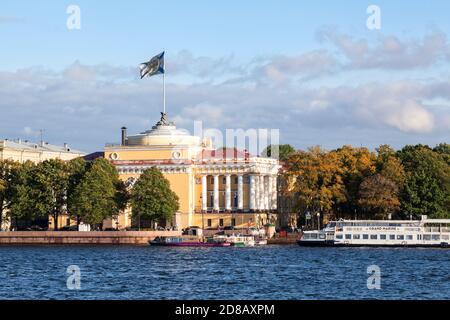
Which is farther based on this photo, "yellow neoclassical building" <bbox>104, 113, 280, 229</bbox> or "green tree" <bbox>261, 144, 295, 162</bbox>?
"green tree" <bbox>261, 144, 295, 162</bbox>

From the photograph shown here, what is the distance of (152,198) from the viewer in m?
91.3

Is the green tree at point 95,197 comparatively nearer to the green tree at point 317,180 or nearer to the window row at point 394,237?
the green tree at point 317,180

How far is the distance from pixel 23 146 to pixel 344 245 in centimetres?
4857

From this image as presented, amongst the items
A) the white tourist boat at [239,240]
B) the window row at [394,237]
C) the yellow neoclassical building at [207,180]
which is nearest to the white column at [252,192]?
the yellow neoclassical building at [207,180]

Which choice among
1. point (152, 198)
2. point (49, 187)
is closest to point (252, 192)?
point (152, 198)

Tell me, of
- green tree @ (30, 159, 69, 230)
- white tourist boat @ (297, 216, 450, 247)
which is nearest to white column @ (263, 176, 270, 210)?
white tourist boat @ (297, 216, 450, 247)

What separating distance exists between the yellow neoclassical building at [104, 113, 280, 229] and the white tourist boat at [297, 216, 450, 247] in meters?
13.4

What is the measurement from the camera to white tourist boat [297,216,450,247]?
83938mm

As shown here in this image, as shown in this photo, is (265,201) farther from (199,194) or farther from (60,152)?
(60,152)

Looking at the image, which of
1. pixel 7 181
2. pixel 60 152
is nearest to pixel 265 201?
pixel 7 181

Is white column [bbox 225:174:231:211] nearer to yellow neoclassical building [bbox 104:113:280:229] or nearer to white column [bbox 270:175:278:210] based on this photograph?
yellow neoclassical building [bbox 104:113:280:229]

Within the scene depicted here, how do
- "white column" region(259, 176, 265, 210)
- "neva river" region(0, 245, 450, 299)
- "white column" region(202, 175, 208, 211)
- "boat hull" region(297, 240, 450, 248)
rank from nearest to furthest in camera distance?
"neva river" region(0, 245, 450, 299), "boat hull" region(297, 240, 450, 248), "white column" region(259, 176, 265, 210), "white column" region(202, 175, 208, 211)

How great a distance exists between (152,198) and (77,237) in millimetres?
7610

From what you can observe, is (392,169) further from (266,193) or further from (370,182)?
Result: (266,193)
